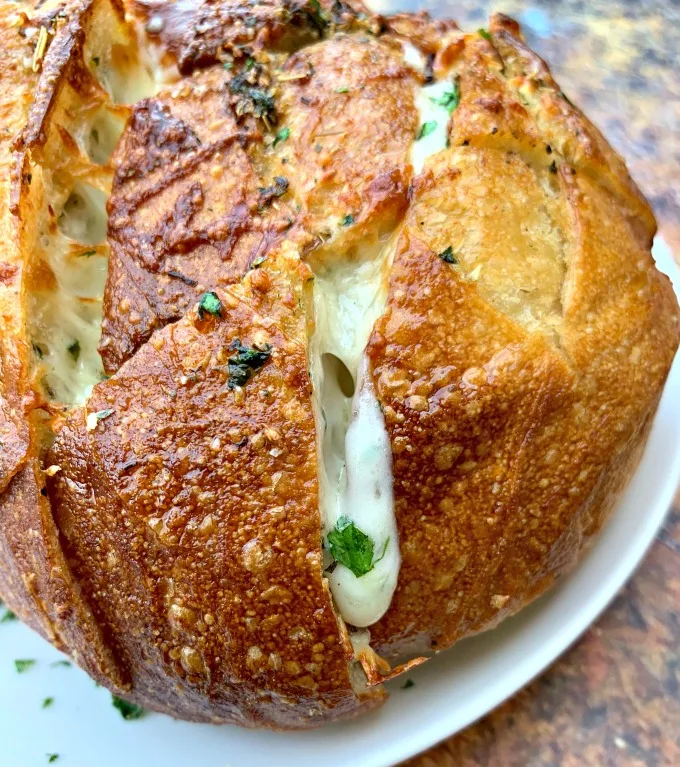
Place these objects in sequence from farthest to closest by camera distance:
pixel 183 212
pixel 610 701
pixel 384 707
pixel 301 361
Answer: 1. pixel 610 701
2. pixel 384 707
3. pixel 183 212
4. pixel 301 361

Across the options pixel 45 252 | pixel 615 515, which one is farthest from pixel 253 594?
pixel 615 515

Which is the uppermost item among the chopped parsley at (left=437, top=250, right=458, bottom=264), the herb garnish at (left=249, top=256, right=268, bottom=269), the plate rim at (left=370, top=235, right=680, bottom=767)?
the chopped parsley at (left=437, top=250, right=458, bottom=264)

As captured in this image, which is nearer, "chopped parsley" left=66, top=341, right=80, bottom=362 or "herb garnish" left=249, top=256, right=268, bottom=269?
"herb garnish" left=249, top=256, right=268, bottom=269

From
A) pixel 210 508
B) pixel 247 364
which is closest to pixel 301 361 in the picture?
pixel 247 364

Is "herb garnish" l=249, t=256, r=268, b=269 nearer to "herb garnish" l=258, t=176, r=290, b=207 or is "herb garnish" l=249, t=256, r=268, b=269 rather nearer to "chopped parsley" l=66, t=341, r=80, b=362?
"herb garnish" l=258, t=176, r=290, b=207

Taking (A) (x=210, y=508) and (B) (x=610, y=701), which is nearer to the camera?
(A) (x=210, y=508)

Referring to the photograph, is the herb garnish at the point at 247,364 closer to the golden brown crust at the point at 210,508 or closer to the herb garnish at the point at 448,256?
the golden brown crust at the point at 210,508

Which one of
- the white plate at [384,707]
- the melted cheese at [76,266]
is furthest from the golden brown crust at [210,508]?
the white plate at [384,707]

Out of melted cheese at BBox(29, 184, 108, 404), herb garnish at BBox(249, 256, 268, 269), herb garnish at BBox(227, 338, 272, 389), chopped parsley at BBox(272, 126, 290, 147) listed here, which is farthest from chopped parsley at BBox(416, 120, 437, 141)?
melted cheese at BBox(29, 184, 108, 404)

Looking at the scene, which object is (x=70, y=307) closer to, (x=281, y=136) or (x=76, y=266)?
(x=76, y=266)
